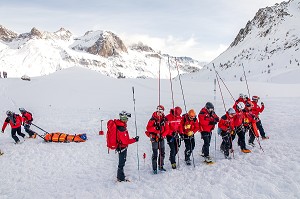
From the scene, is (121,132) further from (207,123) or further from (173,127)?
(207,123)

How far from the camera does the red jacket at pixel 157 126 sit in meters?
10.5

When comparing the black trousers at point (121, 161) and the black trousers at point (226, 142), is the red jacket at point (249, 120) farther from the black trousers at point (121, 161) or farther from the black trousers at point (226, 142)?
the black trousers at point (121, 161)

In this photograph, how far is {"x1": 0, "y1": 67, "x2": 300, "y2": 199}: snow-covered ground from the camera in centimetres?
899

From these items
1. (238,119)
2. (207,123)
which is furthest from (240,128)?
(207,123)

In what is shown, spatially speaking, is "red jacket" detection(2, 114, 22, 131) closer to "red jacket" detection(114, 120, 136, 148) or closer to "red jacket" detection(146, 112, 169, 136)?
"red jacket" detection(114, 120, 136, 148)

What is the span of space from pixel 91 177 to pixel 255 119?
723 centimetres

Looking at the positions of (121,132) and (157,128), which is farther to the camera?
(157,128)

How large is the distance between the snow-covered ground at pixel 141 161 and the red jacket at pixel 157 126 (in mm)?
1442

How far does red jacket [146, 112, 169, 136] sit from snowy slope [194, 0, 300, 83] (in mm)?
21196

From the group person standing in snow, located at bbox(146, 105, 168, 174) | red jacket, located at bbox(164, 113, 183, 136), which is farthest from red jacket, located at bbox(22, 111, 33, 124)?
red jacket, located at bbox(164, 113, 183, 136)

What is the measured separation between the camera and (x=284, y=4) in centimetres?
5594

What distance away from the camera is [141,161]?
1286cm

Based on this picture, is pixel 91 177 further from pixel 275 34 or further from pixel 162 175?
pixel 275 34

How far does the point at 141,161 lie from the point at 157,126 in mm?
2925
